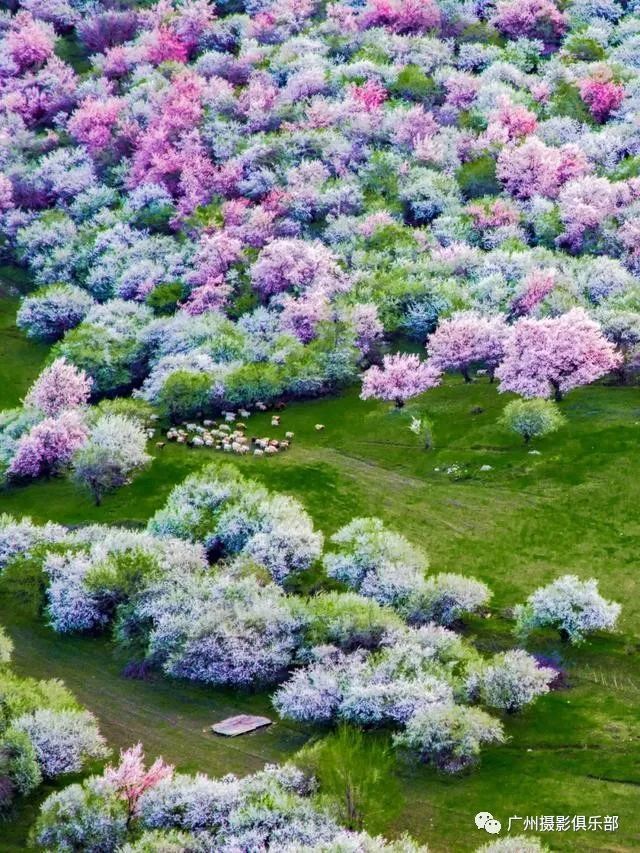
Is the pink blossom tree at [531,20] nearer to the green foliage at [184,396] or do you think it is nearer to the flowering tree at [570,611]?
the green foliage at [184,396]

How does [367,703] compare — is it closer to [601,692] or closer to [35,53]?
[601,692]

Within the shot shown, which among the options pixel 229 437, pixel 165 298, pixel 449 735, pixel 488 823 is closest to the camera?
pixel 488 823

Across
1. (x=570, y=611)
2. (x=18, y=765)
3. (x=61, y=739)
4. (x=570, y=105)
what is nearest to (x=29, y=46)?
(x=570, y=105)

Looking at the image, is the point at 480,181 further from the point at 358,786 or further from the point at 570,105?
the point at 358,786

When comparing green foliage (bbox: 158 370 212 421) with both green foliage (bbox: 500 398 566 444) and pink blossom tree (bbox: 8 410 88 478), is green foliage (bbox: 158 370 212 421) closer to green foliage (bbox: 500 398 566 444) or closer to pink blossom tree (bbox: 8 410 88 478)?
pink blossom tree (bbox: 8 410 88 478)

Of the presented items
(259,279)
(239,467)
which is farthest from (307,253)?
(239,467)

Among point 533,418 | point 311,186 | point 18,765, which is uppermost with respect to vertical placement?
point 311,186

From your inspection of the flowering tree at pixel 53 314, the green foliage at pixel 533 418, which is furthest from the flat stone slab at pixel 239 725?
the flowering tree at pixel 53 314
